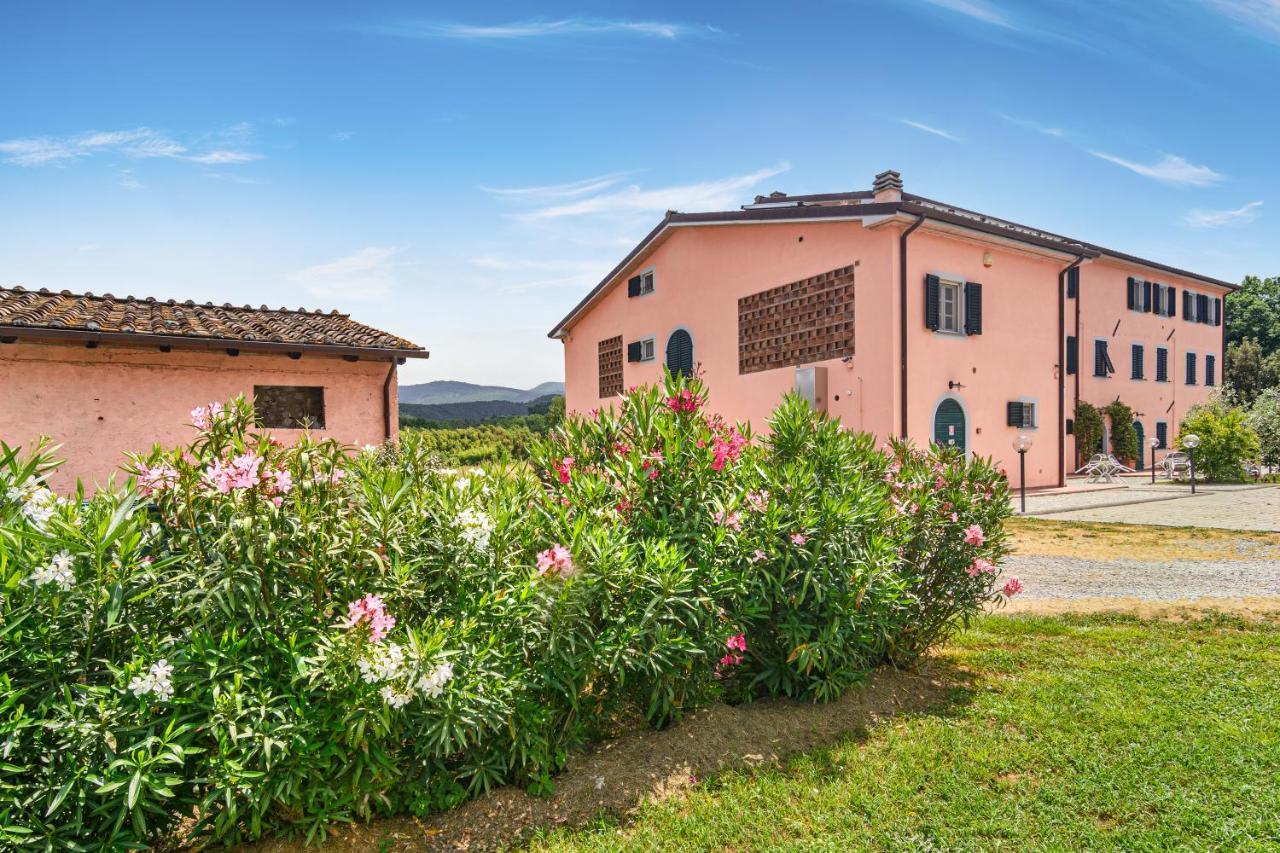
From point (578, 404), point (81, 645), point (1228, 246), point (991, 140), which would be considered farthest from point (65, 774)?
point (1228, 246)

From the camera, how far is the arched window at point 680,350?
20.4m

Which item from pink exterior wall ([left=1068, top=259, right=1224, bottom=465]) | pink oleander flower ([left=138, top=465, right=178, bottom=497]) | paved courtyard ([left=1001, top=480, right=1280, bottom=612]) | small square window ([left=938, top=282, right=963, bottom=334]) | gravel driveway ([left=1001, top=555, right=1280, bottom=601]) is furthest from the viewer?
pink exterior wall ([left=1068, top=259, right=1224, bottom=465])

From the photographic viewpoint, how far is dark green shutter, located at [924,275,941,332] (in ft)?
50.6

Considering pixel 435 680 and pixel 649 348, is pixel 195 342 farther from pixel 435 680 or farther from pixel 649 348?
pixel 649 348

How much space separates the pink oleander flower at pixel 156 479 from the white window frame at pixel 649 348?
19457mm

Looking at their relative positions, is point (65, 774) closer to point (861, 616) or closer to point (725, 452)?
point (725, 452)

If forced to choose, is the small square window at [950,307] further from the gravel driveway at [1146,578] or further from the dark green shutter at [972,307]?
the gravel driveway at [1146,578]

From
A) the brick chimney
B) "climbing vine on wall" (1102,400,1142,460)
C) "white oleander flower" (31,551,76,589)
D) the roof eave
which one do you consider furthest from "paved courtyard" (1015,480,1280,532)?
"white oleander flower" (31,551,76,589)

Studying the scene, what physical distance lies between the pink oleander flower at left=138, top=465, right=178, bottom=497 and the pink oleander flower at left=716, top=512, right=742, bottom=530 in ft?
8.11

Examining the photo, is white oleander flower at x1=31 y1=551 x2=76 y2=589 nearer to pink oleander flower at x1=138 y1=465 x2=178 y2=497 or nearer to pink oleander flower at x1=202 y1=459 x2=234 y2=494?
pink oleander flower at x1=138 y1=465 x2=178 y2=497

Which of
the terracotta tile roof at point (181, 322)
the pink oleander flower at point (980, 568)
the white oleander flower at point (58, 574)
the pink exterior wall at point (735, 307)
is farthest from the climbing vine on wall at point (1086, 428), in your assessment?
the white oleander flower at point (58, 574)

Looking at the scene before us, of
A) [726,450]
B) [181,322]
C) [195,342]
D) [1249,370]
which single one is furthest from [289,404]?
[1249,370]

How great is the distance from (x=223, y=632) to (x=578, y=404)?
23872 mm

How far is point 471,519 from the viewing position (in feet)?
9.40
